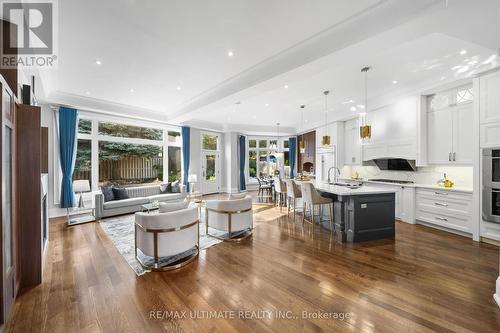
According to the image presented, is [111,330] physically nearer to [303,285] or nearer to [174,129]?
[303,285]

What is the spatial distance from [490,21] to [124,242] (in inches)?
224

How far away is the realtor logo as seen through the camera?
223cm

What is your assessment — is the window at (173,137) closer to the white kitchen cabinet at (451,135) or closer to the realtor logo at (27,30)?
the realtor logo at (27,30)

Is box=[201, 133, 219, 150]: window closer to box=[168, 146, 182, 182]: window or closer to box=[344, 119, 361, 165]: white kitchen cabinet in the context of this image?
box=[168, 146, 182, 182]: window

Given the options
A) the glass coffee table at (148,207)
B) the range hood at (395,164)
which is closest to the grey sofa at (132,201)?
the glass coffee table at (148,207)

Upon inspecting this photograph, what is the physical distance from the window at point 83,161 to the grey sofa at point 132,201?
1347mm

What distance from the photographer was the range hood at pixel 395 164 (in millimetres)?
5086

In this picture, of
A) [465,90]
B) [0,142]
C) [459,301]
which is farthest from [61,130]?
[465,90]

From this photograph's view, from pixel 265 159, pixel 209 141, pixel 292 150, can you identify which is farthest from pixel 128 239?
pixel 292 150

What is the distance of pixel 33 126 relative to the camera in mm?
2414

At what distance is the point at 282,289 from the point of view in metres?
2.27

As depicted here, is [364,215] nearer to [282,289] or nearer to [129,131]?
[282,289]

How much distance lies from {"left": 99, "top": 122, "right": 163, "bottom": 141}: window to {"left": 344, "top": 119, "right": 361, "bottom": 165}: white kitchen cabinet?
6.75 m

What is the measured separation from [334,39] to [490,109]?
2.96 meters
